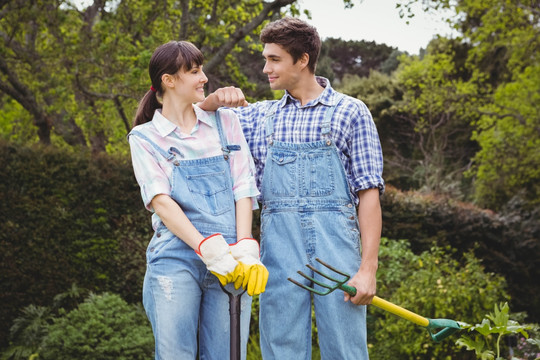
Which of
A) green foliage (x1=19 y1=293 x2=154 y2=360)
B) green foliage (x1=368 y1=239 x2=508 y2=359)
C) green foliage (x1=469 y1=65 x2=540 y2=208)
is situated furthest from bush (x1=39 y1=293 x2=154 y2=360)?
green foliage (x1=469 y1=65 x2=540 y2=208)

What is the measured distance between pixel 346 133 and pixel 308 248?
491 millimetres

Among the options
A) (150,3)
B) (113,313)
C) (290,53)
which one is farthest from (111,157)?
(290,53)

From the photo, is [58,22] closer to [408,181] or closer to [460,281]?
[460,281]

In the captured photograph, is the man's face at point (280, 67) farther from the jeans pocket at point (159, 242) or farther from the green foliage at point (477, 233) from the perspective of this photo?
the green foliage at point (477, 233)

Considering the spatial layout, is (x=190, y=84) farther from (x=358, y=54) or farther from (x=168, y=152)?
(x=358, y=54)

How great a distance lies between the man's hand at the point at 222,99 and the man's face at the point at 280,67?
0.56ft

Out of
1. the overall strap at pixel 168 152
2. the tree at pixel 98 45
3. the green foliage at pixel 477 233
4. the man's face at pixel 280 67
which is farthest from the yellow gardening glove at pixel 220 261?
the green foliage at pixel 477 233

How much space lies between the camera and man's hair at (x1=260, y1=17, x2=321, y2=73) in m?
2.41

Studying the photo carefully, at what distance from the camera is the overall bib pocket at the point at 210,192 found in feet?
7.08

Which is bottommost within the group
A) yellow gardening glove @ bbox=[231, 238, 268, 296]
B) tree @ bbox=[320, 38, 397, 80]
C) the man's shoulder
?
yellow gardening glove @ bbox=[231, 238, 268, 296]

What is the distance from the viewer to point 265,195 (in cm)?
244

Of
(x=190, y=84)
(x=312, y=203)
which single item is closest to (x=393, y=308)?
(x=312, y=203)

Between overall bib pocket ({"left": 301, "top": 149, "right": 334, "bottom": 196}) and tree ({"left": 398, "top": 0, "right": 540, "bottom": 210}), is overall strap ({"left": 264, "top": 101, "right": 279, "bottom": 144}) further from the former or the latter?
tree ({"left": 398, "top": 0, "right": 540, "bottom": 210})

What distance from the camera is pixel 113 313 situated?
5.12m
